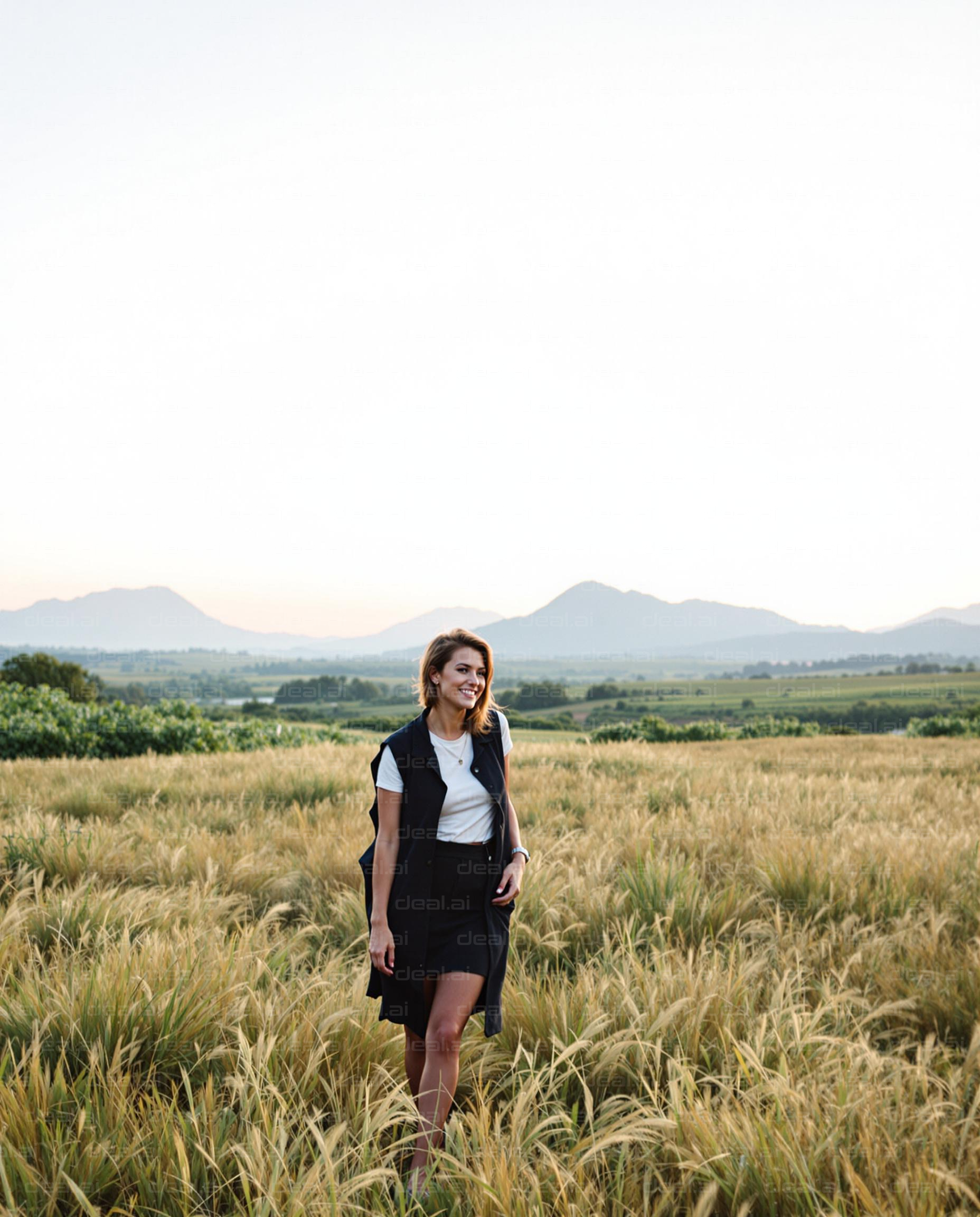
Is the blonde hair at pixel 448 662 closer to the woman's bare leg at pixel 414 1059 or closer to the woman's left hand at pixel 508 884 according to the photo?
the woman's left hand at pixel 508 884

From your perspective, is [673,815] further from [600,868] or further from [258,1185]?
[258,1185]

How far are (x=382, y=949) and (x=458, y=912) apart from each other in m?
0.29

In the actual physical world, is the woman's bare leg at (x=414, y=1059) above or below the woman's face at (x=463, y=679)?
below

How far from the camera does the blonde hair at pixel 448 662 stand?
2904 millimetres

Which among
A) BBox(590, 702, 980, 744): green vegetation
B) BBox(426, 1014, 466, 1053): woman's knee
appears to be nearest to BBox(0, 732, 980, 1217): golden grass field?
BBox(426, 1014, 466, 1053): woman's knee

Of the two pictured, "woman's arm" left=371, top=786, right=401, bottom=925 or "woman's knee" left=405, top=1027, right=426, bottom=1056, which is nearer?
"woman's arm" left=371, top=786, right=401, bottom=925

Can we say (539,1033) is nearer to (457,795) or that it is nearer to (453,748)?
(457,795)

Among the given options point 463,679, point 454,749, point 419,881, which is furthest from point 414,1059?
point 463,679

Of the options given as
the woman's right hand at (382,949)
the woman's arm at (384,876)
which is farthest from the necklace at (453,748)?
the woman's right hand at (382,949)

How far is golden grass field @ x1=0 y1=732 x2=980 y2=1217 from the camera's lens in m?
2.18

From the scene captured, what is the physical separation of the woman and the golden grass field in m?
0.26

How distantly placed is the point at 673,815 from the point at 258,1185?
5.50 metres

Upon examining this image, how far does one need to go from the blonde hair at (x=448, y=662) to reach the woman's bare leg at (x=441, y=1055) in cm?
91

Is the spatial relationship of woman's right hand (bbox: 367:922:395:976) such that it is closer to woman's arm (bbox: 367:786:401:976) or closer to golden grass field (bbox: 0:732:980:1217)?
woman's arm (bbox: 367:786:401:976)
